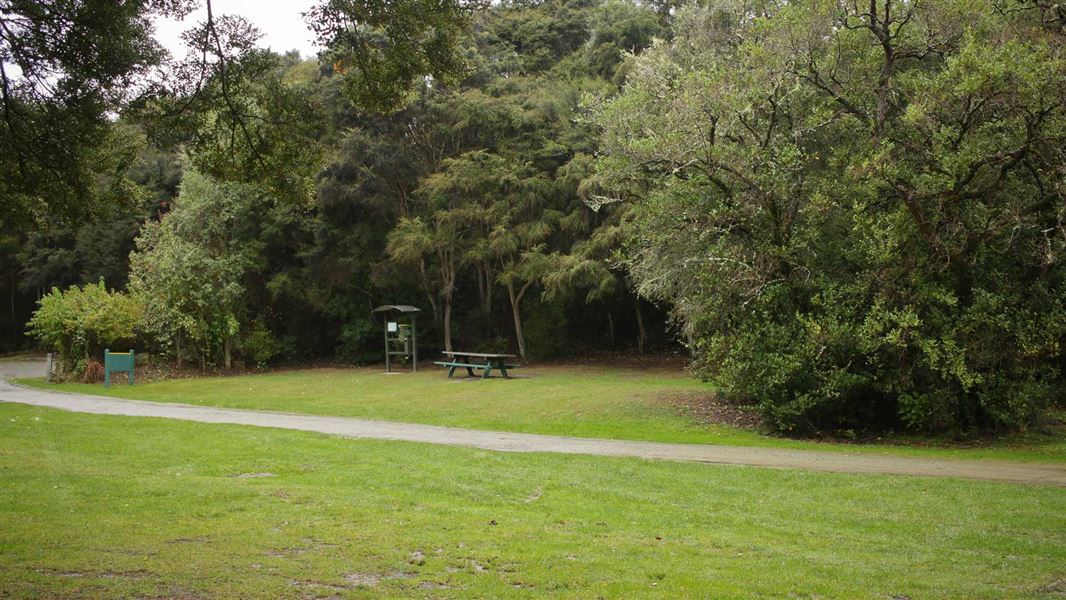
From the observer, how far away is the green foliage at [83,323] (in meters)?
29.4

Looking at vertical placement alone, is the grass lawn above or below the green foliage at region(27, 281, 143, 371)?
below

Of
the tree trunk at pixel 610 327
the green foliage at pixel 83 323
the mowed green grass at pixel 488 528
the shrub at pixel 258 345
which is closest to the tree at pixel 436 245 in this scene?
the shrub at pixel 258 345

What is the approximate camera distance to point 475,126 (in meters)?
33.1

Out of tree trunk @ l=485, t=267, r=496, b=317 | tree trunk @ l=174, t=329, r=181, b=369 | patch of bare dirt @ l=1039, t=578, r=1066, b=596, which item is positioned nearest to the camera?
patch of bare dirt @ l=1039, t=578, r=1066, b=596

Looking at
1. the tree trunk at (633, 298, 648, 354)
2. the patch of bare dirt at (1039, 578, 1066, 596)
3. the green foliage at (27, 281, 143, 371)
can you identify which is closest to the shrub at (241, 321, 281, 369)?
the green foliage at (27, 281, 143, 371)

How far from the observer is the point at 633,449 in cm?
1337

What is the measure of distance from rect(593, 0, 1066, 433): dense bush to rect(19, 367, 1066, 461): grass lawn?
48.1 inches

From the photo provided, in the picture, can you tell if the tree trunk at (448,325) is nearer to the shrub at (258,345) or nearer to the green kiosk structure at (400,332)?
the green kiosk structure at (400,332)

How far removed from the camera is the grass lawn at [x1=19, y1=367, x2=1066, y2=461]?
15.0 meters

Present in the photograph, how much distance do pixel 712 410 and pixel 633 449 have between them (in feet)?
18.5

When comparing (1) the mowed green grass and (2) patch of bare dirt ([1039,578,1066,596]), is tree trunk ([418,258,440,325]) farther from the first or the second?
(2) patch of bare dirt ([1039,578,1066,596])

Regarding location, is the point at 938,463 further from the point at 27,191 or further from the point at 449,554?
the point at 27,191

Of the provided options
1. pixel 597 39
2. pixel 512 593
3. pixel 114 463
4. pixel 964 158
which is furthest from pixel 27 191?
pixel 597 39

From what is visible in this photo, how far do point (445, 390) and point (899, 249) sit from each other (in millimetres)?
13011
